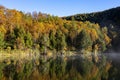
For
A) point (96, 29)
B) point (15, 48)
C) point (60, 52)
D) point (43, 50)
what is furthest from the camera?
point (96, 29)

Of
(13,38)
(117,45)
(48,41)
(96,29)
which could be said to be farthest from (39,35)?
(117,45)

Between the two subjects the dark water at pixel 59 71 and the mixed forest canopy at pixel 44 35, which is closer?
the dark water at pixel 59 71

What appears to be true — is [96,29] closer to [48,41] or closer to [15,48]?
[48,41]

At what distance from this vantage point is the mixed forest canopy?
11012 centimetres

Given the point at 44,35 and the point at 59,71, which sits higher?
the point at 44,35

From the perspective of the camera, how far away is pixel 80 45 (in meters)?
140

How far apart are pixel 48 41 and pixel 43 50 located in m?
5.18

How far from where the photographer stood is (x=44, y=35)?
123000 mm

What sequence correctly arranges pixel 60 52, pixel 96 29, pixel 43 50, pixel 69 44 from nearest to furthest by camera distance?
pixel 43 50 → pixel 60 52 → pixel 69 44 → pixel 96 29

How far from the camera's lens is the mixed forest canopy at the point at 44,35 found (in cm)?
11012

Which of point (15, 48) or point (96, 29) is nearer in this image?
point (15, 48)

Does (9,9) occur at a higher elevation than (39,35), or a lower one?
higher

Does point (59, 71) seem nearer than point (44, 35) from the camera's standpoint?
Yes

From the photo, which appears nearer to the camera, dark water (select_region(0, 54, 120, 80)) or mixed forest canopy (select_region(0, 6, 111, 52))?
dark water (select_region(0, 54, 120, 80))
